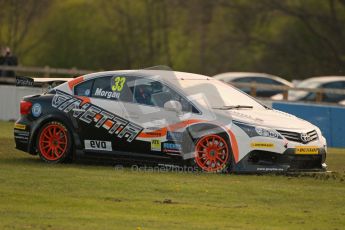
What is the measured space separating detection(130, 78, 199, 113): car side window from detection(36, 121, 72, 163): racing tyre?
114 cm

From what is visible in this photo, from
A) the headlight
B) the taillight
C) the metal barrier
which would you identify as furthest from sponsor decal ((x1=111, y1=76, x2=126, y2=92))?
the metal barrier

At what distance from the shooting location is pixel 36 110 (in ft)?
47.6

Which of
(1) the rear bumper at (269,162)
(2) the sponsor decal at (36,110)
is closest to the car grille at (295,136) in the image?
(1) the rear bumper at (269,162)

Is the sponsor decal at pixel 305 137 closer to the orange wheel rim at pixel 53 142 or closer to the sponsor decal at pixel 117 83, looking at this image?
the sponsor decal at pixel 117 83

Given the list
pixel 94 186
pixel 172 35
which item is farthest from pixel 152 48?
pixel 94 186

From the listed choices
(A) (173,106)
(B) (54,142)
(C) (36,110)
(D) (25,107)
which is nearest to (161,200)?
(A) (173,106)

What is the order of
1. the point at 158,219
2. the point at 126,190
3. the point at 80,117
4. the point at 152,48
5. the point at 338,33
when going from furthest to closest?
the point at 152,48 → the point at 338,33 → the point at 80,117 → the point at 126,190 → the point at 158,219

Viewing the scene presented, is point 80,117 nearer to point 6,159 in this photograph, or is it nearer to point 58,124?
point 58,124

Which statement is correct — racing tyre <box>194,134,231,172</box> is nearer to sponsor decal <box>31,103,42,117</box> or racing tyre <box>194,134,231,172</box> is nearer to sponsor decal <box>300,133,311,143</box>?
sponsor decal <box>300,133,311,143</box>

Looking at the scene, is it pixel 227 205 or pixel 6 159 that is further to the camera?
pixel 6 159

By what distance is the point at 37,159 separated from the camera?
15023mm

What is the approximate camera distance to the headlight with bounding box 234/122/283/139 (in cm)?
1317

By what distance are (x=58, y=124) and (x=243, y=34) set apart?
38449mm

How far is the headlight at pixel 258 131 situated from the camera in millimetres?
13172
